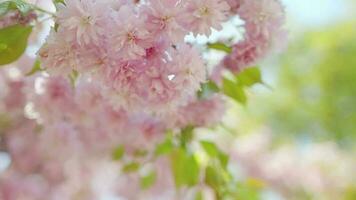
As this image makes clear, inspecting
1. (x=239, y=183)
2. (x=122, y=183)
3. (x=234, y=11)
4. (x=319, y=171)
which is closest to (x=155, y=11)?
(x=234, y=11)

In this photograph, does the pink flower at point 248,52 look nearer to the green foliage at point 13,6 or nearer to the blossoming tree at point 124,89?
the blossoming tree at point 124,89

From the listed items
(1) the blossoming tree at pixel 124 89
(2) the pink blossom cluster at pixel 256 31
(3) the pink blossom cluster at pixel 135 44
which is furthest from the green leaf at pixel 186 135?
(3) the pink blossom cluster at pixel 135 44

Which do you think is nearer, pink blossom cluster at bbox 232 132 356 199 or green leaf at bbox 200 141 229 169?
green leaf at bbox 200 141 229 169

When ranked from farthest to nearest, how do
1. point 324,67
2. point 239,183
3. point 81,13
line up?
point 324,67 → point 239,183 → point 81,13

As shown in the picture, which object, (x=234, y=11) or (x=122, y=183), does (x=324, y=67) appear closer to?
(x=122, y=183)

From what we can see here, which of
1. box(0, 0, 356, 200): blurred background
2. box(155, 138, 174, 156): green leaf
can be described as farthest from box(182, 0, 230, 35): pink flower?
box(0, 0, 356, 200): blurred background

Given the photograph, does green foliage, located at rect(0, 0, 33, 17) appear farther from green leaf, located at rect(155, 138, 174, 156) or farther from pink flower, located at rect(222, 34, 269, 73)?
green leaf, located at rect(155, 138, 174, 156)

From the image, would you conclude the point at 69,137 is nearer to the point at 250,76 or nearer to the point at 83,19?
the point at 250,76
